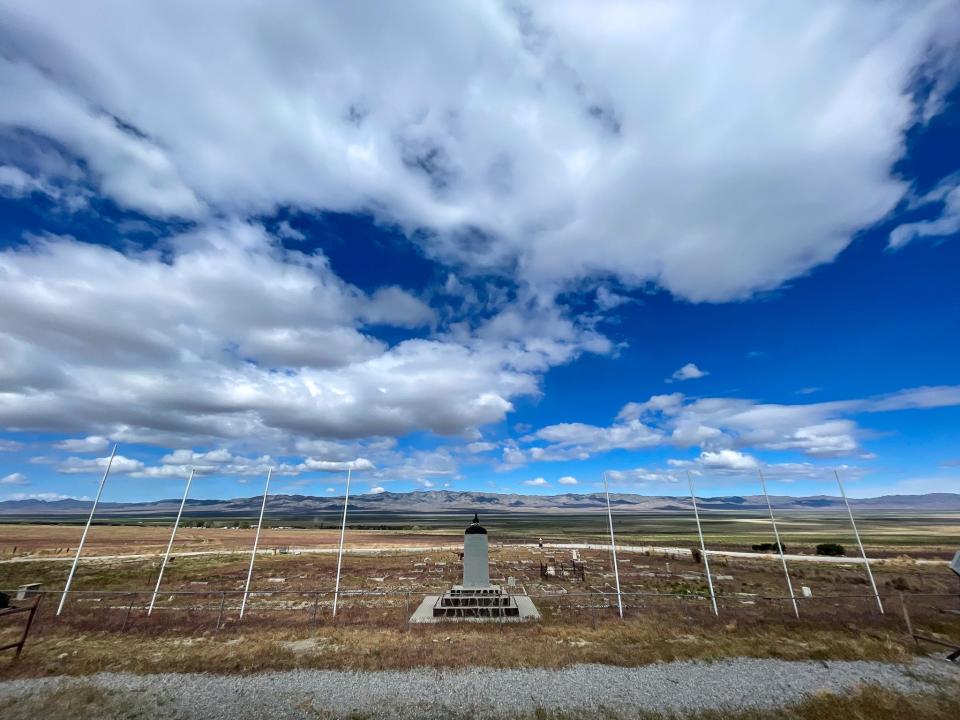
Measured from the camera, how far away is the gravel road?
12977 millimetres

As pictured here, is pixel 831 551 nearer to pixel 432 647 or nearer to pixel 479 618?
pixel 479 618

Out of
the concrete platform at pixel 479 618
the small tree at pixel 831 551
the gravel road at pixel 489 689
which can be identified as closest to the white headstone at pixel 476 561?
the concrete platform at pixel 479 618

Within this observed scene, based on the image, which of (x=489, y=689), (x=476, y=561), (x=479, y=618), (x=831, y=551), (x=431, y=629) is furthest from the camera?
(x=831, y=551)

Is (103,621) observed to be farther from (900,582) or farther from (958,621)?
(900,582)

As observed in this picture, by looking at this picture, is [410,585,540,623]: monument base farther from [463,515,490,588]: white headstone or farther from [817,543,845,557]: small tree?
[817,543,845,557]: small tree

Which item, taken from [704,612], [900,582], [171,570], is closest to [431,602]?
[704,612]

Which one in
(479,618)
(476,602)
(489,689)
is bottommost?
(489,689)

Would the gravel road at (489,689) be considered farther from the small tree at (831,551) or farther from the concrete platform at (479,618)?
the small tree at (831,551)

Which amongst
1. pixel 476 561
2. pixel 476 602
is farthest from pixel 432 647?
pixel 476 561

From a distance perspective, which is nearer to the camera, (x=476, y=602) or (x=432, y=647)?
(x=432, y=647)

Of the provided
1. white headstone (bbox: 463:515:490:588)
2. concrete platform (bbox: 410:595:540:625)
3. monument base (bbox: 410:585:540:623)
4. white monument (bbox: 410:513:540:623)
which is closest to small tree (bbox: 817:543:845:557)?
white monument (bbox: 410:513:540:623)

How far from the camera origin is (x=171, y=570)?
4512cm

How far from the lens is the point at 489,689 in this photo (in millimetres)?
14320

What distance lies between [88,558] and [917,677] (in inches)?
3141
